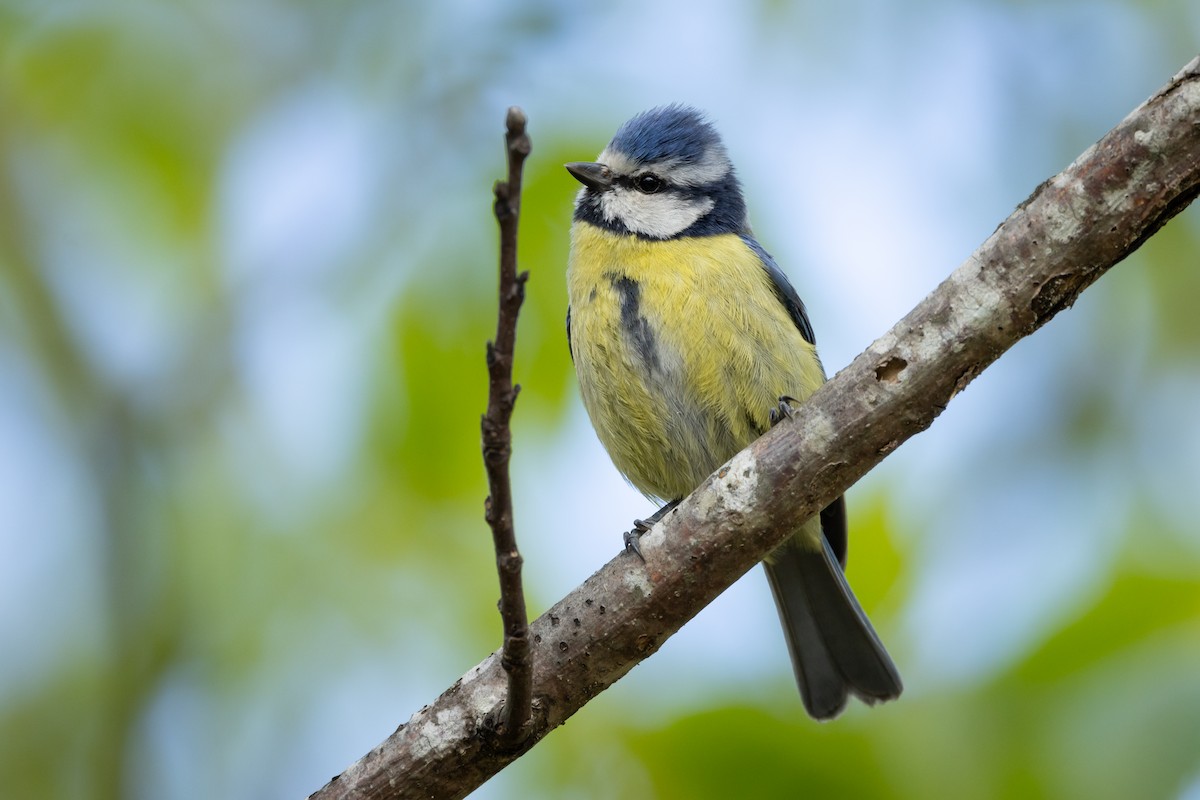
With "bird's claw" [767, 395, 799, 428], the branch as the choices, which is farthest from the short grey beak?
the branch

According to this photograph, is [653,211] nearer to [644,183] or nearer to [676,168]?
[644,183]

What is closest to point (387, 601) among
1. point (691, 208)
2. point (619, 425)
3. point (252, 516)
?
point (252, 516)

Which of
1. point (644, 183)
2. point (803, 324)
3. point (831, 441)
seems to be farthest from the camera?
point (644, 183)

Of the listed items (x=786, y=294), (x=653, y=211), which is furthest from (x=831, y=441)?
(x=653, y=211)

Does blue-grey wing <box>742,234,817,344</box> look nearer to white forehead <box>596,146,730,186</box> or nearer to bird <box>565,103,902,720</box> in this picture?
bird <box>565,103,902,720</box>

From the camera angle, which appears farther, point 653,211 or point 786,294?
point 653,211

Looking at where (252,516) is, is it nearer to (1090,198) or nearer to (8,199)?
(8,199)

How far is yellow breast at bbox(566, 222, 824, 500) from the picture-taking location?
386 cm

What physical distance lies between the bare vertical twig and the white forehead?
2.49 meters

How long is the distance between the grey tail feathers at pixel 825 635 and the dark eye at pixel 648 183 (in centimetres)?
140

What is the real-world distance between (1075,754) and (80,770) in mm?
2893

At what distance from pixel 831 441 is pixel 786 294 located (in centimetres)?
141

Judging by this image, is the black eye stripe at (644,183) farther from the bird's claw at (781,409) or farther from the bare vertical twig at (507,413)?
the bare vertical twig at (507,413)

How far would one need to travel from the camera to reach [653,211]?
4.39m
